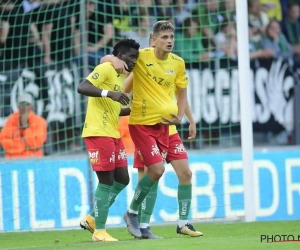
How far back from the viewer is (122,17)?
13.3m

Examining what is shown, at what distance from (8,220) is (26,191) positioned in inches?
17.3

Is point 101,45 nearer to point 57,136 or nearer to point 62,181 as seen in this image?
point 57,136

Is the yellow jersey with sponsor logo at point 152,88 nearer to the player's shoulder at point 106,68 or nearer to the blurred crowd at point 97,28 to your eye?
the player's shoulder at point 106,68

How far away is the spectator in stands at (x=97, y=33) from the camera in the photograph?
13013 millimetres

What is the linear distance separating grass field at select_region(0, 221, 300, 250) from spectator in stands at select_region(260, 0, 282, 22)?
15.8ft

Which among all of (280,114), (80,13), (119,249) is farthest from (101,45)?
(119,249)

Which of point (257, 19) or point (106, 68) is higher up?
point (257, 19)

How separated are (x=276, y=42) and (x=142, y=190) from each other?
22.0 feet

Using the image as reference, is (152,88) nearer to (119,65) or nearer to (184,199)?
(119,65)

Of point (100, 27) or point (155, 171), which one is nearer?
point (155, 171)

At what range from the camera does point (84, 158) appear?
39.5 ft

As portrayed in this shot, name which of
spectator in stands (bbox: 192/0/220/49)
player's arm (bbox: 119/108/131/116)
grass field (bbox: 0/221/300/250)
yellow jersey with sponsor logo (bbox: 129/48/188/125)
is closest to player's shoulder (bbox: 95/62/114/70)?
yellow jersey with sponsor logo (bbox: 129/48/188/125)

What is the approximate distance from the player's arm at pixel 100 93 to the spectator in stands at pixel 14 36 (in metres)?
4.57

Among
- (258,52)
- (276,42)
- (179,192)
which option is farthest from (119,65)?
(276,42)
